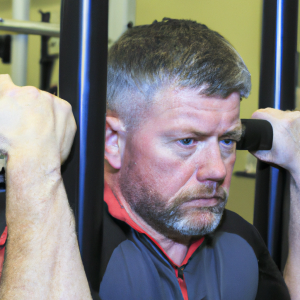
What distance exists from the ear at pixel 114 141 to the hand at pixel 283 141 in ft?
0.91

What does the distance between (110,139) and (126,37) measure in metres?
0.18

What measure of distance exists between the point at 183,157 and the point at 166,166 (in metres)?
0.03

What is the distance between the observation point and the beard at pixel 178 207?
615 mm

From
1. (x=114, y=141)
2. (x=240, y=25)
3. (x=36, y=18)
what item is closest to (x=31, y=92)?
(x=114, y=141)

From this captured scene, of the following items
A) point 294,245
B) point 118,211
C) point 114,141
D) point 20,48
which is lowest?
point 294,245

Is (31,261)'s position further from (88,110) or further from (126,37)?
(126,37)

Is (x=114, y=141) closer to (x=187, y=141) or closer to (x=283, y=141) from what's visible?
(x=187, y=141)

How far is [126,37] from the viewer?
0.66m

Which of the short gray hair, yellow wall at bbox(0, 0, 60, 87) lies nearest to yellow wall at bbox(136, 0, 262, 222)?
yellow wall at bbox(0, 0, 60, 87)

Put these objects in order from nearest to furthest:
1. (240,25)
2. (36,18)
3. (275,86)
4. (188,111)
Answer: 1. (188,111)
2. (275,86)
3. (36,18)
4. (240,25)

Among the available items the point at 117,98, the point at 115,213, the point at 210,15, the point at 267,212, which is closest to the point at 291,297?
the point at 267,212

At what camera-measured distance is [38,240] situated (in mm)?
416

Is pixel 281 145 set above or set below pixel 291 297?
above

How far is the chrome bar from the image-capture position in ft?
2.83
